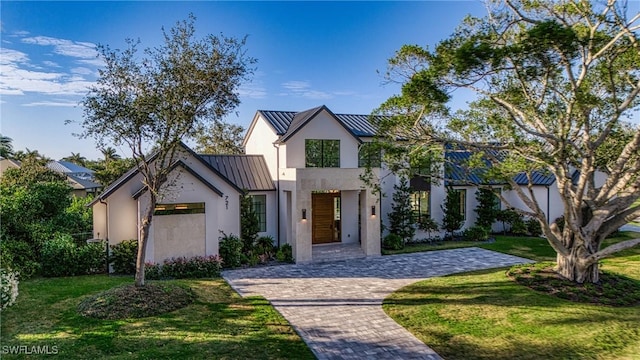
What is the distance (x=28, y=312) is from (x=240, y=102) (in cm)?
873

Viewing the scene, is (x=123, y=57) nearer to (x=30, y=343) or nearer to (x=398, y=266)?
(x=30, y=343)

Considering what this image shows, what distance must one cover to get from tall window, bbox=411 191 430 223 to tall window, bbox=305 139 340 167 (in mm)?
6331

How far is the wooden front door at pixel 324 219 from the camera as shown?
68.6ft

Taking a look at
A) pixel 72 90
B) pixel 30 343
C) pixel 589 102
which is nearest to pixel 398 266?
pixel 589 102

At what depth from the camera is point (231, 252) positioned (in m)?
17.0

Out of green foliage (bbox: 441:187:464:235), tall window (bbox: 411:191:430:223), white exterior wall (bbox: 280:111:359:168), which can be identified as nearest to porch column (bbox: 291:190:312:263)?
white exterior wall (bbox: 280:111:359:168)

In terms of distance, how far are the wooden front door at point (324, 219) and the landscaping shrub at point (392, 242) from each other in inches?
109

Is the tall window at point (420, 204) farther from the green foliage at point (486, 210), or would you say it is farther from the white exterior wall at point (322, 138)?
the white exterior wall at point (322, 138)

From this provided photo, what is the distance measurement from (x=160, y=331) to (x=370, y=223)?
1207cm

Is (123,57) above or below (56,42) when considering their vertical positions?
below

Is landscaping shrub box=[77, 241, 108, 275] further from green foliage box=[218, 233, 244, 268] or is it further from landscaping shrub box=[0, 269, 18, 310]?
landscaping shrub box=[0, 269, 18, 310]

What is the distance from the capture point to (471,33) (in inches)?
447

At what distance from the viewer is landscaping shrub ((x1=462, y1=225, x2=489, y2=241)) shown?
23219 mm

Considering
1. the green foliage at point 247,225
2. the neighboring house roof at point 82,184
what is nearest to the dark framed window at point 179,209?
the green foliage at point 247,225
